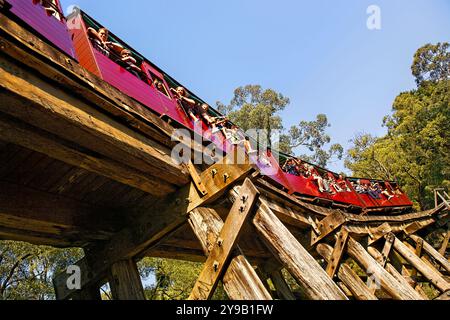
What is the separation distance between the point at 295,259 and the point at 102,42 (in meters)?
3.41

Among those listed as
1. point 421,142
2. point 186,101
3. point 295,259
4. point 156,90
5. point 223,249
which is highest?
point 421,142

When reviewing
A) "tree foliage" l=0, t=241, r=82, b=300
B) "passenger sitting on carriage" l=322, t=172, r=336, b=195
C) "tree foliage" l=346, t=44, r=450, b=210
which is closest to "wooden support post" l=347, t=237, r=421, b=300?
"passenger sitting on carriage" l=322, t=172, r=336, b=195

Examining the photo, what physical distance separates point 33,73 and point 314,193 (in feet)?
30.0

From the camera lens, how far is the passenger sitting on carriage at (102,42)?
4082 millimetres

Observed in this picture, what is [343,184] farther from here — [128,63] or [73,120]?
[73,120]

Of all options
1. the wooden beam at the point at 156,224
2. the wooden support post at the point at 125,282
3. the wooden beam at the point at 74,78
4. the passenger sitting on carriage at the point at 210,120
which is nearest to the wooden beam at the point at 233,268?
the wooden beam at the point at 156,224

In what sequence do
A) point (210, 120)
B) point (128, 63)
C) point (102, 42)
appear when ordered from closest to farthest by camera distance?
point (102, 42) → point (128, 63) → point (210, 120)

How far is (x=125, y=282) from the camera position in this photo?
142 inches

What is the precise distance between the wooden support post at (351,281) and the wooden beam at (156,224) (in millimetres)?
2826

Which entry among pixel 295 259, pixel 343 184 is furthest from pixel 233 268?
pixel 343 184

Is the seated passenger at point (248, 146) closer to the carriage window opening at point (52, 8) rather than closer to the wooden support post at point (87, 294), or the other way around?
the wooden support post at point (87, 294)

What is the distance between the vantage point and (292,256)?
2934 millimetres

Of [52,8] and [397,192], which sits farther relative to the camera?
[397,192]
